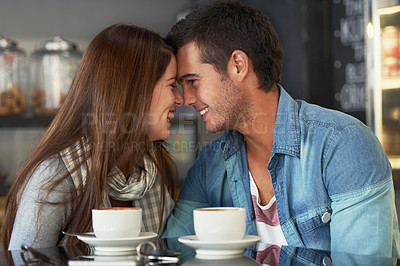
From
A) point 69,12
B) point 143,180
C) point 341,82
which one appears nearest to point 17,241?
point 143,180

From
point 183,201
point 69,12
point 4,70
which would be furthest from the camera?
point 69,12

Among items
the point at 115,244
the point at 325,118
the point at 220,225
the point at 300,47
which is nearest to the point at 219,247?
the point at 220,225

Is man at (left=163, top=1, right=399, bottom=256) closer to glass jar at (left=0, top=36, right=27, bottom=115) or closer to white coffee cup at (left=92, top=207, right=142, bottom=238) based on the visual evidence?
white coffee cup at (left=92, top=207, right=142, bottom=238)

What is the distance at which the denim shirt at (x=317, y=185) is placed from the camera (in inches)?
51.8

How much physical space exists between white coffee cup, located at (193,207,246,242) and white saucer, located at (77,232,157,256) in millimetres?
119

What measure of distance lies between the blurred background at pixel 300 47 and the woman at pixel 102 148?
95cm

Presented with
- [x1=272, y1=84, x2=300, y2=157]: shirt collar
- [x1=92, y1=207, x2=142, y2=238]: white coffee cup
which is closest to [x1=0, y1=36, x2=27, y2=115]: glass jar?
[x1=272, y1=84, x2=300, y2=157]: shirt collar

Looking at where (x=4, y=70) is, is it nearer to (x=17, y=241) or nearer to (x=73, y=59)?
(x=73, y=59)

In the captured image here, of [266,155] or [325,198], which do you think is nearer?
[325,198]

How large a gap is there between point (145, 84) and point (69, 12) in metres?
1.55

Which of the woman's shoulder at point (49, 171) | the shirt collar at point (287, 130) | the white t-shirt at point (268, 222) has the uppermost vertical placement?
the shirt collar at point (287, 130)

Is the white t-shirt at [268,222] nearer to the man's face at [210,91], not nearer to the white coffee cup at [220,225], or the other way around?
the man's face at [210,91]

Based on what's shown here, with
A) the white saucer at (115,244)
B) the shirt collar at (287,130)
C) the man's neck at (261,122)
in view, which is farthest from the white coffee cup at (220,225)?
the man's neck at (261,122)

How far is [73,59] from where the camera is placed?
7.76ft
